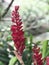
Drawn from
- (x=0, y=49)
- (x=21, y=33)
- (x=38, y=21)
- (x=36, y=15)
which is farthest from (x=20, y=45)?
(x=36, y=15)

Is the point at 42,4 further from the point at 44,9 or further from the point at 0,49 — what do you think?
the point at 0,49

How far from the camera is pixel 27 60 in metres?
1.94

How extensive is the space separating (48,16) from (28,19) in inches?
20.0

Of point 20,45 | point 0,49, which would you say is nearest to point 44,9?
point 0,49

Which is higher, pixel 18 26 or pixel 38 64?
pixel 18 26

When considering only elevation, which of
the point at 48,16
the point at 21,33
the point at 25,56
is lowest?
the point at 48,16

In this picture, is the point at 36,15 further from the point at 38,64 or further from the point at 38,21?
the point at 38,64

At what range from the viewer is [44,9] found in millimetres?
4887

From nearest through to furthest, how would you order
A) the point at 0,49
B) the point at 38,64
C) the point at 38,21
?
the point at 38,64 < the point at 0,49 < the point at 38,21

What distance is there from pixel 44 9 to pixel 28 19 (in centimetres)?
60

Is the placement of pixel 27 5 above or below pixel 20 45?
below

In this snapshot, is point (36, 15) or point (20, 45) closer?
point (20, 45)

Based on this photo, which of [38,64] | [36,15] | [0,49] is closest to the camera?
[38,64]

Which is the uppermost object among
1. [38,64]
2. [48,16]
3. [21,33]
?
[21,33]
